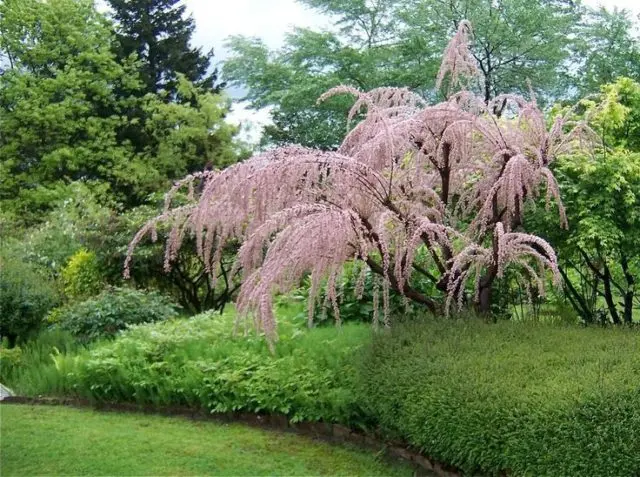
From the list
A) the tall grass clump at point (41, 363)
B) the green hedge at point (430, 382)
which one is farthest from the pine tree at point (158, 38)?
the green hedge at point (430, 382)

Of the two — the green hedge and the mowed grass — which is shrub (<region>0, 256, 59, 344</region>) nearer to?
the green hedge

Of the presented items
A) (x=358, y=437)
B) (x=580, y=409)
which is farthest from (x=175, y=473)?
(x=580, y=409)

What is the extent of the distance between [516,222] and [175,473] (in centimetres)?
311

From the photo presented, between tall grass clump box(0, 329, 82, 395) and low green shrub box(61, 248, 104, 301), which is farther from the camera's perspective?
low green shrub box(61, 248, 104, 301)

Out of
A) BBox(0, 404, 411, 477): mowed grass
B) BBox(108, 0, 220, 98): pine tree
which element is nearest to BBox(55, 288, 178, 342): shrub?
BBox(0, 404, 411, 477): mowed grass

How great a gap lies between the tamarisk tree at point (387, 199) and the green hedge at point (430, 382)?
48cm

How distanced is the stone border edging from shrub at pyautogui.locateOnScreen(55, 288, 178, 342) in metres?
1.38

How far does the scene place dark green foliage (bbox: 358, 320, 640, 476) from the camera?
10.7 ft

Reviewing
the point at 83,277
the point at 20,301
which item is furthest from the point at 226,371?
the point at 83,277

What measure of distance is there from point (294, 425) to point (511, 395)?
2044mm

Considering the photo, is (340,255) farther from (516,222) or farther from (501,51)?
(501,51)

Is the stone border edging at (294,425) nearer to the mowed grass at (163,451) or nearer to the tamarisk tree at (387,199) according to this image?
the mowed grass at (163,451)

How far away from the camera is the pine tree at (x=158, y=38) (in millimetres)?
22094

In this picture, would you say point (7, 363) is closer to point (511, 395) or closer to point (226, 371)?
point (226, 371)
